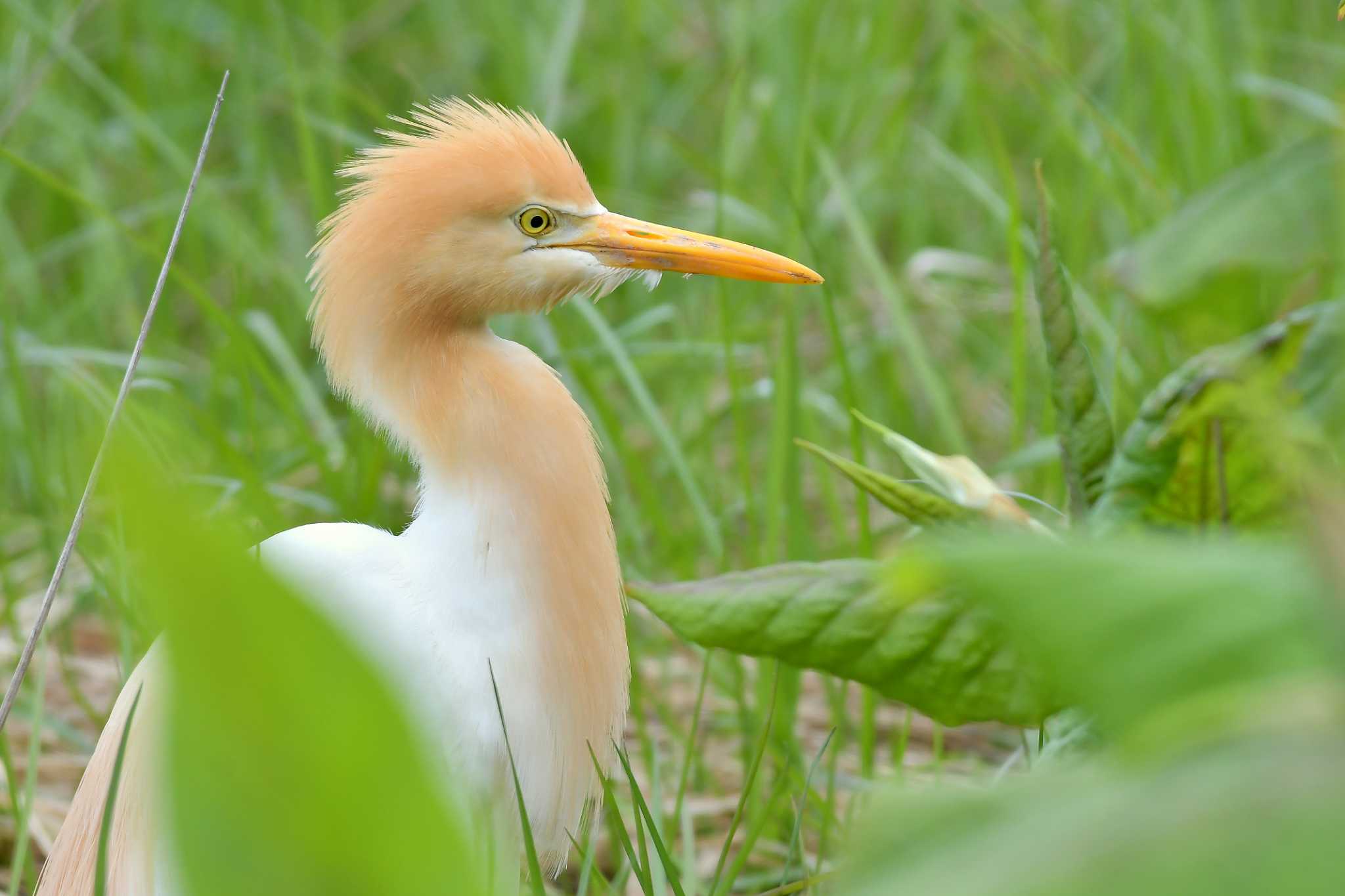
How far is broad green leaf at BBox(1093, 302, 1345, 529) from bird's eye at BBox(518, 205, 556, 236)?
0.72 metres

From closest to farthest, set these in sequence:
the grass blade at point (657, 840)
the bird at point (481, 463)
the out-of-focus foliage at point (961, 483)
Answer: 1. the out-of-focus foliage at point (961, 483)
2. the grass blade at point (657, 840)
3. the bird at point (481, 463)

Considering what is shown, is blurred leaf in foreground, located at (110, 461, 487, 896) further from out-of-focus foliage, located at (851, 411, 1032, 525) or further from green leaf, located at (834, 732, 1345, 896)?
out-of-focus foliage, located at (851, 411, 1032, 525)

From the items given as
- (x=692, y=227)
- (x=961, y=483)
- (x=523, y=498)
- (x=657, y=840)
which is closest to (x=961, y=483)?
(x=961, y=483)

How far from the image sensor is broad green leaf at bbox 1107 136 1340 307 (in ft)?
1.84

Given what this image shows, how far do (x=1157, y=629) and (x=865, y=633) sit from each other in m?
0.33

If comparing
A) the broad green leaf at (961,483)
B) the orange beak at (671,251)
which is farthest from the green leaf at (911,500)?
the orange beak at (671,251)

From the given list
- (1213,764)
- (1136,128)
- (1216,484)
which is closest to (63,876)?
(1216,484)

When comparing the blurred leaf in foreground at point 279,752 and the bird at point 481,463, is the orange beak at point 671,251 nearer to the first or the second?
the bird at point 481,463

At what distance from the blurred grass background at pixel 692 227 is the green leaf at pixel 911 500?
37 cm

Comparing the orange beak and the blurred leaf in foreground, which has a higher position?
the orange beak

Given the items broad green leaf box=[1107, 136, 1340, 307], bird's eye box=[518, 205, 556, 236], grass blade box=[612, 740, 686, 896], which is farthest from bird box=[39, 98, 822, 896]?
broad green leaf box=[1107, 136, 1340, 307]

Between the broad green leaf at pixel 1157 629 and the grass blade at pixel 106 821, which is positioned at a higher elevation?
the broad green leaf at pixel 1157 629

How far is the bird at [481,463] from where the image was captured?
112cm

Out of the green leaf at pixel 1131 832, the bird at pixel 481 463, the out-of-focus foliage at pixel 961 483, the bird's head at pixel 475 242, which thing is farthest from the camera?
the bird's head at pixel 475 242
